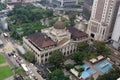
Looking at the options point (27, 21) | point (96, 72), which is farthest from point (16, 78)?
point (27, 21)

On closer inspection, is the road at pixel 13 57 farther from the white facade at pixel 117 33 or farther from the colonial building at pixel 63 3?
the colonial building at pixel 63 3

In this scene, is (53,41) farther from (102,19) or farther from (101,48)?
(102,19)

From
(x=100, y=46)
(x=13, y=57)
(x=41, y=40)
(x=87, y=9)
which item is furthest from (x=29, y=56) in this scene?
(x=87, y=9)

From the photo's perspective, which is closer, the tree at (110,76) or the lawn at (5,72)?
the tree at (110,76)

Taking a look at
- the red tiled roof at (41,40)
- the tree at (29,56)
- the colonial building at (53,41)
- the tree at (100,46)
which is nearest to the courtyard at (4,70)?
the tree at (29,56)

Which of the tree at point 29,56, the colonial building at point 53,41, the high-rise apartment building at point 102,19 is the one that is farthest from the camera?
the high-rise apartment building at point 102,19

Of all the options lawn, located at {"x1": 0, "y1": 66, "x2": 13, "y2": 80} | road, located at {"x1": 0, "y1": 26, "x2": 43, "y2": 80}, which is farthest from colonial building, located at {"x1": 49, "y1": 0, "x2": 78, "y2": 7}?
lawn, located at {"x1": 0, "y1": 66, "x2": 13, "y2": 80}
